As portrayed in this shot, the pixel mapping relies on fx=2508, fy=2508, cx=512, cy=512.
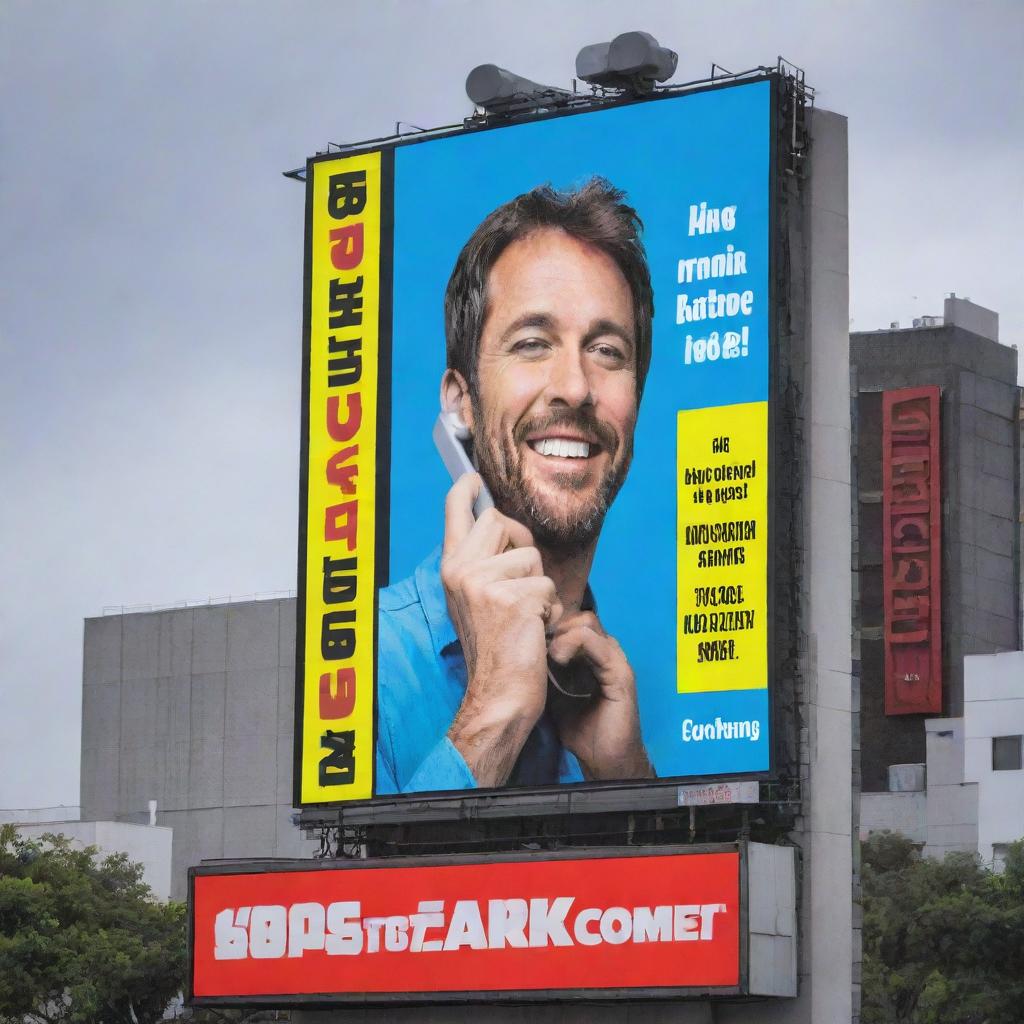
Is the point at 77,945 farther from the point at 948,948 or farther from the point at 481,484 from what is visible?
A: the point at 481,484

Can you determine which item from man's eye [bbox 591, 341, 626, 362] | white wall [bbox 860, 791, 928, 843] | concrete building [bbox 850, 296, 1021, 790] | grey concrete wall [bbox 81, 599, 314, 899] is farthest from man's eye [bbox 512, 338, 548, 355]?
concrete building [bbox 850, 296, 1021, 790]

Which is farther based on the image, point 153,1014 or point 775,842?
point 153,1014

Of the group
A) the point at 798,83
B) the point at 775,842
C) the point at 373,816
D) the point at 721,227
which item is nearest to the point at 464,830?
the point at 373,816

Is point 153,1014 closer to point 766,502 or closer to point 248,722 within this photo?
point 248,722

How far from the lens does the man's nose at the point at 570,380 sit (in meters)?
37.8

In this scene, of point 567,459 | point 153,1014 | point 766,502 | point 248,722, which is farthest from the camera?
point 248,722

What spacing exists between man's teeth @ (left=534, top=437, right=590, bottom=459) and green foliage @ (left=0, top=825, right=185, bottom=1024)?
27033 millimetres

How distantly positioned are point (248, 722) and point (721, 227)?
52794mm

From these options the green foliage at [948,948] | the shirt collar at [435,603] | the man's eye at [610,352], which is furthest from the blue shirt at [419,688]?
the green foliage at [948,948]

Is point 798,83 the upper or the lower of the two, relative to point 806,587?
upper

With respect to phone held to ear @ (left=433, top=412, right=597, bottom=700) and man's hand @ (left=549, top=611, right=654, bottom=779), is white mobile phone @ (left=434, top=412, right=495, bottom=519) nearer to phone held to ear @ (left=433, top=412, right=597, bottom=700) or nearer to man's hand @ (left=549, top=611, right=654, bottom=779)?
phone held to ear @ (left=433, top=412, right=597, bottom=700)

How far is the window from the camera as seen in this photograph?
77562 mm

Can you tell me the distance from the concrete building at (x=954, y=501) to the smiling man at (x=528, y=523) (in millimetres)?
48465

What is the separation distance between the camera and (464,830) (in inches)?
1535
